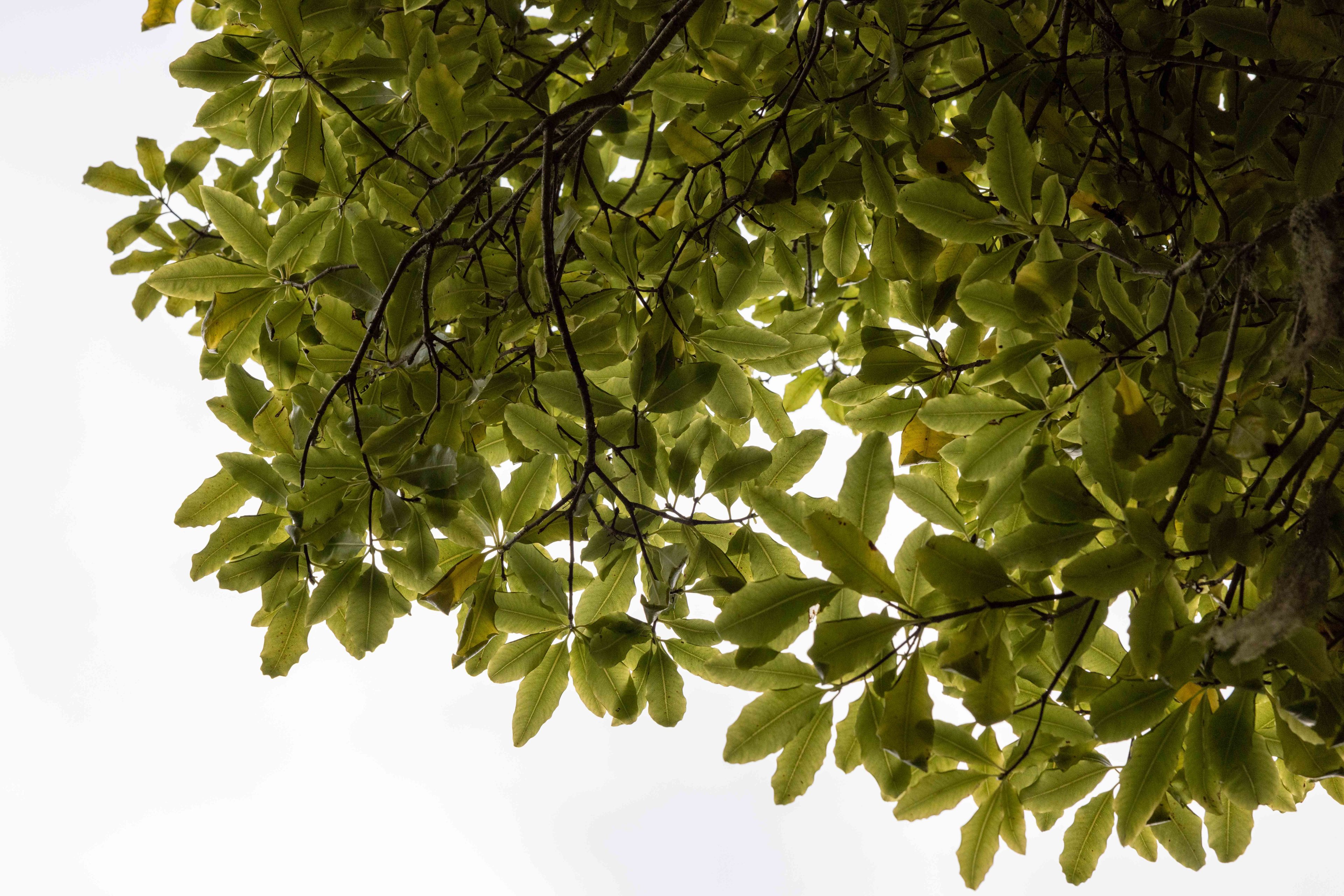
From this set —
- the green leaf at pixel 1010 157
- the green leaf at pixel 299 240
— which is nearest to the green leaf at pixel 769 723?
the green leaf at pixel 1010 157

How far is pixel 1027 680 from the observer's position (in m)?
1.66

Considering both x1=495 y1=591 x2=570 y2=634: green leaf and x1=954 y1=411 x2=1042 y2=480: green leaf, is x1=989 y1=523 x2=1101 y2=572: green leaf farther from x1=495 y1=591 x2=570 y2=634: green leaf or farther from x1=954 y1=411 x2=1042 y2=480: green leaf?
x1=495 y1=591 x2=570 y2=634: green leaf

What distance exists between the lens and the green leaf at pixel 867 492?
1355 millimetres

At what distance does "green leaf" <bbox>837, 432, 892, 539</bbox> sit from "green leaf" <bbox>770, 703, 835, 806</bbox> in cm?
35

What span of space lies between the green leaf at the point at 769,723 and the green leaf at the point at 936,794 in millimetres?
225

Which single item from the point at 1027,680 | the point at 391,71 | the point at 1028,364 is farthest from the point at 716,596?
the point at 391,71

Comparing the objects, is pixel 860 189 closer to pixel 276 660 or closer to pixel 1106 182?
pixel 1106 182

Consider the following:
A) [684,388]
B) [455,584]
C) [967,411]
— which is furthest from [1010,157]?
[455,584]

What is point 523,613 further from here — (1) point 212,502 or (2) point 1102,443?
(2) point 1102,443

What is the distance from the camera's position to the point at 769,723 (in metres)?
1.40

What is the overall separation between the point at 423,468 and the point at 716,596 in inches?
25.5

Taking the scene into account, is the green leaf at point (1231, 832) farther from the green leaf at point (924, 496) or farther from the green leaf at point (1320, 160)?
the green leaf at point (1320, 160)

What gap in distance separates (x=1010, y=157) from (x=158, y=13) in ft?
6.88

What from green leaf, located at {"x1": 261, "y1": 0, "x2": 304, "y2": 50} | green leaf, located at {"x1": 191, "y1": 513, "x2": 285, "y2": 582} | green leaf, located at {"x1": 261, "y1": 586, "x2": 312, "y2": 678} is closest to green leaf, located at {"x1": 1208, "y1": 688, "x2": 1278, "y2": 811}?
green leaf, located at {"x1": 261, "y1": 586, "x2": 312, "y2": 678}
